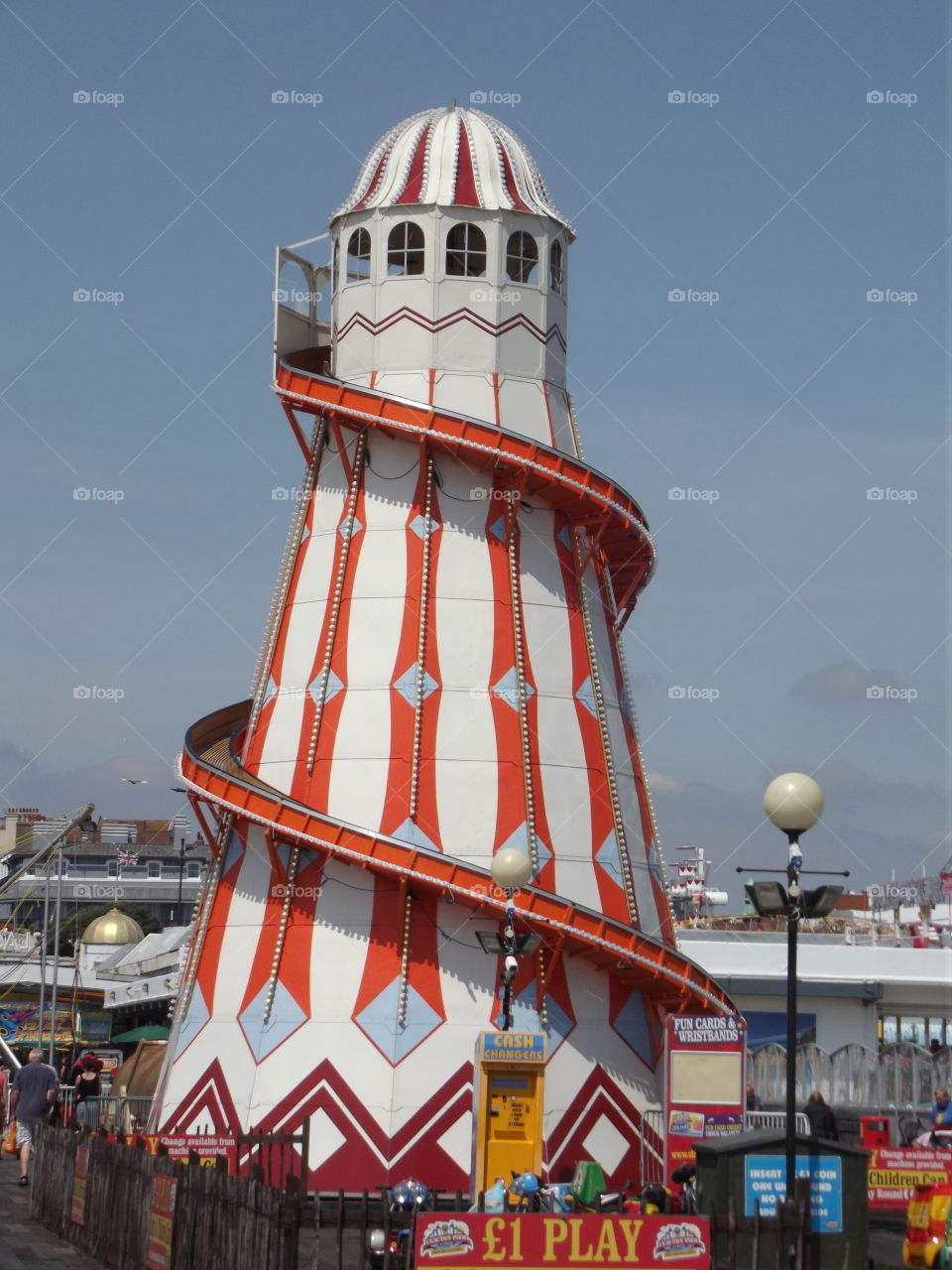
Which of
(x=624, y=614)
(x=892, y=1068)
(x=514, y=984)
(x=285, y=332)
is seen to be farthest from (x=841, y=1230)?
(x=285, y=332)

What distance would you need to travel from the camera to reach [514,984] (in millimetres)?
33750

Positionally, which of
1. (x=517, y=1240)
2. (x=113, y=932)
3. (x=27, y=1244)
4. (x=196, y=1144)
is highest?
(x=113, y=932)

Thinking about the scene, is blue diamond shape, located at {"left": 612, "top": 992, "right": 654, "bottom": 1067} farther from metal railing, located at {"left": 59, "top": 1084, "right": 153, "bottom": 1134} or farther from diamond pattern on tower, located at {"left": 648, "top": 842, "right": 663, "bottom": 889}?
metal railing, located at {"left": 59, "top": 1084, "right": 153, "bottom": 1134}

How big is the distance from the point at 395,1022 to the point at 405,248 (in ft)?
47.2

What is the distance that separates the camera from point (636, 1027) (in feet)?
114

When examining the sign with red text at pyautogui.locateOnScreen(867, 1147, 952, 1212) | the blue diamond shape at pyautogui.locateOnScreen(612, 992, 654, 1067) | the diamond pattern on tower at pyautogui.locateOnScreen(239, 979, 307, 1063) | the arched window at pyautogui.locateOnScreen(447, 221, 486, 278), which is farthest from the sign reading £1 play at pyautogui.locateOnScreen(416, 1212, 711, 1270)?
the arched window at pyautogui.locateOnScreen(447, 221, 486, 278)

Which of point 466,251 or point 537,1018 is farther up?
point 466,251

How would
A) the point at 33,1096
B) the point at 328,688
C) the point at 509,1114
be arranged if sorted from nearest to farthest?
the point at 509,1114 → the point at 33,1096 → the point at 328,688

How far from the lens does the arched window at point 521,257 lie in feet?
124

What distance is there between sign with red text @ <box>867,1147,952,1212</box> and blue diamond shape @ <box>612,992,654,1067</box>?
28.2ft

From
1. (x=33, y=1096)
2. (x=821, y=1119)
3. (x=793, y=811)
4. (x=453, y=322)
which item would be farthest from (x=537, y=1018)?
(x=793, y=811)

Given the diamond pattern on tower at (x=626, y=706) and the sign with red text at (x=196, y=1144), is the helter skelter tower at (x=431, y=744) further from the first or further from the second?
the sign with red text at (x=196, y=1144)

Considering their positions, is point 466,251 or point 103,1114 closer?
point 103,1114

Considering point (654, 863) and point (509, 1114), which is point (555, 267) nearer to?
point (654, 863)
